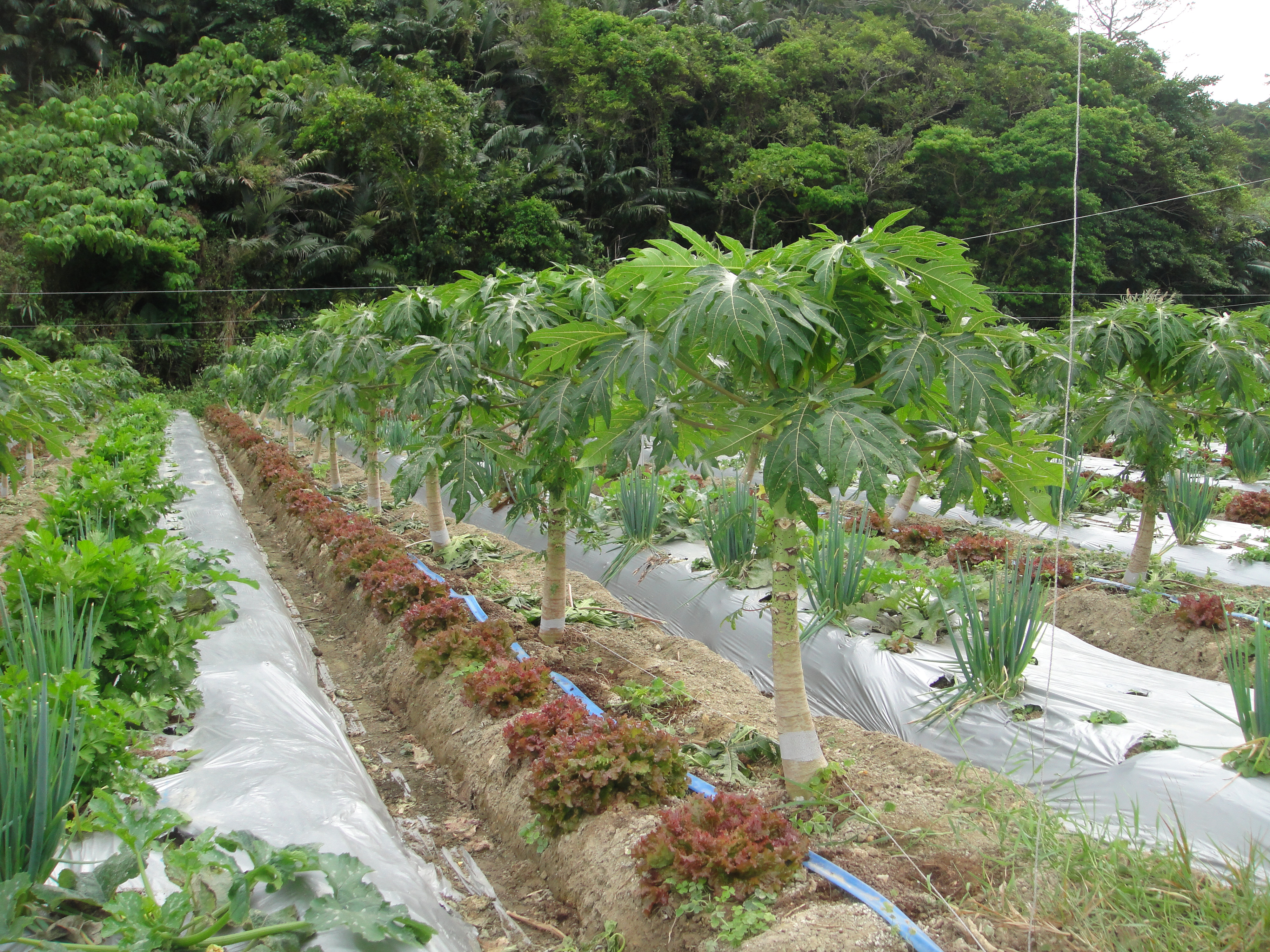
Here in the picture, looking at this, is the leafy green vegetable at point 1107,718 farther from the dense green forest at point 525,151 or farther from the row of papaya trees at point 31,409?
the dense green forest at point 525,151

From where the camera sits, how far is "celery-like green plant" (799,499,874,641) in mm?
4445

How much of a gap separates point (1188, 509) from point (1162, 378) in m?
1.61

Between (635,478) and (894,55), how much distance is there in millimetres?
27561

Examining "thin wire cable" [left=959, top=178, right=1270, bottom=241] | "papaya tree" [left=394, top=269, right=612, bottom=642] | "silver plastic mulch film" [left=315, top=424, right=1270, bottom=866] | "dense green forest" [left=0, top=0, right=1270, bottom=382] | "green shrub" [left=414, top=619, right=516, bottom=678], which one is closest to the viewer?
"silver plastic mulch film" [left=315, top=424, right=1270, bottom=866]

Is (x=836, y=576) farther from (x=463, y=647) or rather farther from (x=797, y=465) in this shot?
(x=797, y=465)

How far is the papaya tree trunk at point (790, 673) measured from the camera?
2.81 m

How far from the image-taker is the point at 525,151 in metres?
26.1

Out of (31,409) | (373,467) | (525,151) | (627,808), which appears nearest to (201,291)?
(525,151)

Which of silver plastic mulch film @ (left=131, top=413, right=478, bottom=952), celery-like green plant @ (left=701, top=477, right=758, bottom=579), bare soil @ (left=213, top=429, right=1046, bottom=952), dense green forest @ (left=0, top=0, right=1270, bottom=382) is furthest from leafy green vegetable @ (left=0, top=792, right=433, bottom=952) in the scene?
dense green forest @ (left=0, top=0, right=1270, bottom=382)

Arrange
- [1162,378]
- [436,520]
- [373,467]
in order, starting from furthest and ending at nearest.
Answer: [373,467] < [436,520] < [1162,378]

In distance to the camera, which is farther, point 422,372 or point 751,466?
point 751,466

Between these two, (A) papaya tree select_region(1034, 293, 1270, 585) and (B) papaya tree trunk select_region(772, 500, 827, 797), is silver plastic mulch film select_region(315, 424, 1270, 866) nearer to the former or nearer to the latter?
(B) papaya tree trunk select_region(772, 500, 827, 797)

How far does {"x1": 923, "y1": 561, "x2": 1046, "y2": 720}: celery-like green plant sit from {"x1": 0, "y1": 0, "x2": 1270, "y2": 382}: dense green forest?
2060 cm

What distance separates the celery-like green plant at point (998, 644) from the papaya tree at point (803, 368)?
3.25 feet
